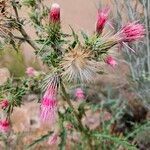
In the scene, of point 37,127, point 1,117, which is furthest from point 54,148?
point 1,117

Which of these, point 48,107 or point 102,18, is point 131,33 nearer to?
point 102,18

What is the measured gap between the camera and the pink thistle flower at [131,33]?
276cm

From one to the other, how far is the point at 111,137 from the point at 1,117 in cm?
83

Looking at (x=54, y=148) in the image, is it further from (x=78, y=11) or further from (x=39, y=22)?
(x=78, y=11)

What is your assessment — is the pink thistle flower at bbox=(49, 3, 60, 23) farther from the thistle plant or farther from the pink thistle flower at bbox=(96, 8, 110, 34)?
the pink thistle flower at bbox=(96, 8, 110, 34)

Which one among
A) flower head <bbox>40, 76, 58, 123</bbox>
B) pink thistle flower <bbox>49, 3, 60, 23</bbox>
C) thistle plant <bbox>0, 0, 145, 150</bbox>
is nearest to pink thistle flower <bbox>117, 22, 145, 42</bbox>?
thistle plant <bbox>0, 0, 145, 150</bbox>

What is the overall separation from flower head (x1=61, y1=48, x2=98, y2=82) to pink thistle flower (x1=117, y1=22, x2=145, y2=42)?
0.64 ft

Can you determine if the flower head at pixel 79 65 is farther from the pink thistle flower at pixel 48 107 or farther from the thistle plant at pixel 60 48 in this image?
the pink thistle flower at pixel 48 107

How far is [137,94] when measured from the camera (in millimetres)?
6324

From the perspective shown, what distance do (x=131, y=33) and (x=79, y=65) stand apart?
13.0 inches

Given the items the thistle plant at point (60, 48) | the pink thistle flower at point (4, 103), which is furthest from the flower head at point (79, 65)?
the pink thistle flower at point (4, 103)

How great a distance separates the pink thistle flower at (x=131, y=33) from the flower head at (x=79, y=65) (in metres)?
0.19

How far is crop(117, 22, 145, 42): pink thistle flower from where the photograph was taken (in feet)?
9.05

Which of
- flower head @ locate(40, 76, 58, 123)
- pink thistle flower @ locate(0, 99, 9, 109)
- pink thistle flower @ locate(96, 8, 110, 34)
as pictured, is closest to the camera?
flower head @ locate(40, 76, 58, 123)
